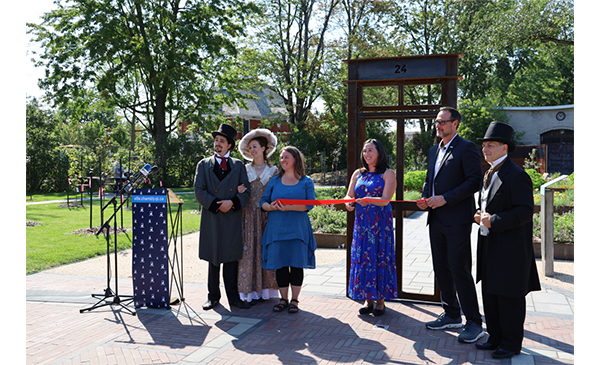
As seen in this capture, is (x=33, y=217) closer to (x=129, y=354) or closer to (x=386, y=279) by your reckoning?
(x=129, y=354)

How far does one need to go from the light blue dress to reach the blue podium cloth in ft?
3.81

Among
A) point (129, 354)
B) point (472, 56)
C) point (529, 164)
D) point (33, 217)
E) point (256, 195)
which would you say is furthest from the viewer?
point (472, 56)

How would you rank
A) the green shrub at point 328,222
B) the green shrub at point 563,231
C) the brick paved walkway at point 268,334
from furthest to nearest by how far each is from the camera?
1. the green shrub at point 328,222
2. the green shrub at point 563,231
3. the brick paved walkway at point 268,334

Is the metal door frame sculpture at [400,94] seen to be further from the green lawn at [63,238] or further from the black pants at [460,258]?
the green lawn at [63,238]

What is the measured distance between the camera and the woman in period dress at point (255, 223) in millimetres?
5500

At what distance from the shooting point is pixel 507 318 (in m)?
3.89

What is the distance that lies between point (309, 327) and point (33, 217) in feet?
39.2

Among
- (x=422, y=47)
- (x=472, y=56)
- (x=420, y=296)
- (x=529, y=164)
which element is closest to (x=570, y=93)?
(x=472, y=56)

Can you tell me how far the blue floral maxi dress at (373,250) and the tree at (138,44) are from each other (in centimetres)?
1943

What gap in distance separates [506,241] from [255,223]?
285 cm

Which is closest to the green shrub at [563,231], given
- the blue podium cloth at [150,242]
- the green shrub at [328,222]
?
the green shrub at [328,222]

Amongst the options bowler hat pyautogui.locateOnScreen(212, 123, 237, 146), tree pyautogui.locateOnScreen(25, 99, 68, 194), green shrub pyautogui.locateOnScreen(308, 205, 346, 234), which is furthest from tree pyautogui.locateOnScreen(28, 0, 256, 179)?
bowler hat pyautogui.locateOnScreen(212, 123, 237, 146)

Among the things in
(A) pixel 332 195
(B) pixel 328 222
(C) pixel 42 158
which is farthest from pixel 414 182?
A: (C) pixel 42 158

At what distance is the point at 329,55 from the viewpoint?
34312 millimetres
